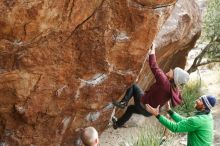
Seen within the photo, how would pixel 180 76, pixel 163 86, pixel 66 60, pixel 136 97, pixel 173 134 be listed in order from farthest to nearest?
1. pixel 173 134
2. pixel 136 97
3. pixel 66 60
4. pixel 163 86
5. pixel 180 76

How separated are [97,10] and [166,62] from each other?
20.4ft

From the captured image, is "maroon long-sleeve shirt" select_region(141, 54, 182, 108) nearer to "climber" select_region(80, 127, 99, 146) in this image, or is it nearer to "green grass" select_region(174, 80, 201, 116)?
"climber" select_region(80, 127, 99, 146)

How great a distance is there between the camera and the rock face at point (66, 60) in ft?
27.1

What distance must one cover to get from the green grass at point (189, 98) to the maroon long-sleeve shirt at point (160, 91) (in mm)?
6989

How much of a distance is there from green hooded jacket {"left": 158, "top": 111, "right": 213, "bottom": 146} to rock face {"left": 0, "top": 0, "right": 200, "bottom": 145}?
185 cm

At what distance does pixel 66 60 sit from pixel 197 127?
278 cm

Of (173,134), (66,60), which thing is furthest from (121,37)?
(173,134)

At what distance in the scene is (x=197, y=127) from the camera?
25.0ft

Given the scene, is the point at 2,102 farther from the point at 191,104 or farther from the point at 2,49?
the point at 191,104

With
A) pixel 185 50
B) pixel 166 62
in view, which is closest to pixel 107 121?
pixel 166 62

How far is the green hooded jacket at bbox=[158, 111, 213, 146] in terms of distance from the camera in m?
7.61

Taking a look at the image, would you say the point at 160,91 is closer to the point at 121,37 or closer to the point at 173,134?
the point at 121,37

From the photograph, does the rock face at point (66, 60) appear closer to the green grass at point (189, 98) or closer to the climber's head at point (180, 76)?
the climber's head at point (180, 76)

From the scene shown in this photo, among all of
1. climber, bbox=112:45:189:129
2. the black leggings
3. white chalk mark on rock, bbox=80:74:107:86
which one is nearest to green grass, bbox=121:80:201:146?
the black leggings
